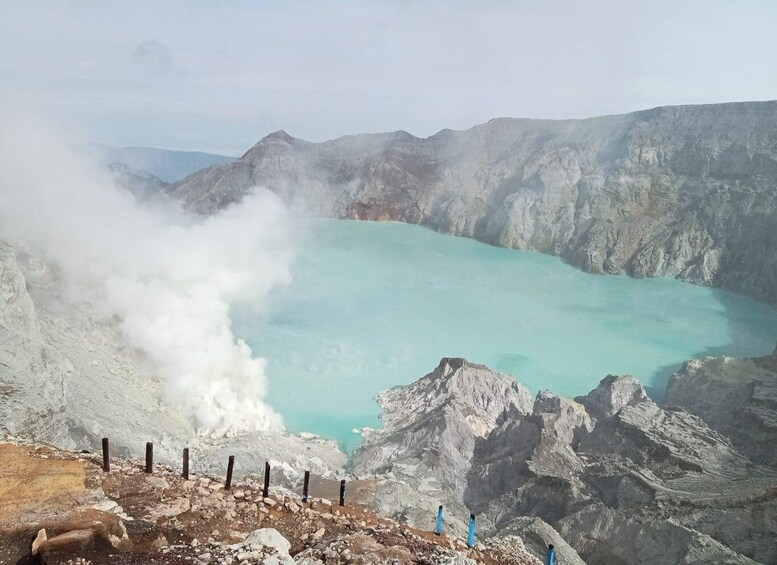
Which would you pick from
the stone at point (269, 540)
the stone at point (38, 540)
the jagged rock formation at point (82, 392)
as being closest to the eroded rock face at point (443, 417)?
the jagged rock formation at point (82, 392)

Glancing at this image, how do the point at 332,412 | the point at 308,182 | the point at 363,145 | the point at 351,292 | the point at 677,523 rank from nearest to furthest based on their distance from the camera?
the point at 677,523, the point at 332,412, the point at 351,292, the point at 308,182, the point at 363,145

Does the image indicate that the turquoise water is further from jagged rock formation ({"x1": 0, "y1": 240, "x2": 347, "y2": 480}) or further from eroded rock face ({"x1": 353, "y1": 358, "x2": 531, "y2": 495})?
jagged rock formation ({"x1": 0, "y1": 240, "x2": 347, "y2": 480})

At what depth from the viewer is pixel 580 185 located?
5203 cm

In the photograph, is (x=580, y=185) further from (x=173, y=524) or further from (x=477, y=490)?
(x=173, y=524)

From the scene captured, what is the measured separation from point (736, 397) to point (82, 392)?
62.4 feet

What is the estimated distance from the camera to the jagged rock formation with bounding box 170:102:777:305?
4344 cm

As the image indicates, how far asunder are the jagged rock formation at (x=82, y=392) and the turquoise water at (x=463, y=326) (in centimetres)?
296

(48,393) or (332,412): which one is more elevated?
(48,393)

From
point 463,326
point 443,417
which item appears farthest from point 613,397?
point 463,326

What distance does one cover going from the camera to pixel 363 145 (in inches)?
2662

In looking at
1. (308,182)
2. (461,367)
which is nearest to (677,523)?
(461,367)

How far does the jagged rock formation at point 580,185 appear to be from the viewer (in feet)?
143

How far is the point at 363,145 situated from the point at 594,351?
149 ft

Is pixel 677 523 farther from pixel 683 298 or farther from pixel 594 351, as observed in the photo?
pixel 683 298
